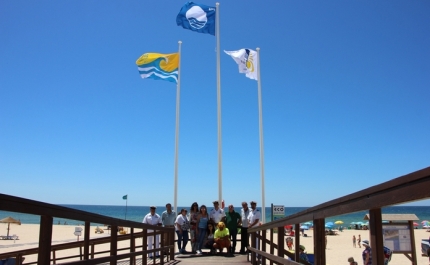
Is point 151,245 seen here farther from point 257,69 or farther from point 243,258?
point 257,69

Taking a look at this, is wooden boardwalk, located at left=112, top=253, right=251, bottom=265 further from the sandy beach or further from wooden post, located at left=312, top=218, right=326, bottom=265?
wooden post, located at left=312, top=218, right=326, bottom=265

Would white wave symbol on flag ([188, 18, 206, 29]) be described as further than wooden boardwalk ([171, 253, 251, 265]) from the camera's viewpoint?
Yes

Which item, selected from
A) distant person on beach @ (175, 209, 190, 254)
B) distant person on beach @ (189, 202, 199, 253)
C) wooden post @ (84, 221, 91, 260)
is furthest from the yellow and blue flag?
wooden post @ (84, 221, 91, 260)

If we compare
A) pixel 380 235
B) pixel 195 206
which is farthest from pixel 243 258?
pixel 380 235

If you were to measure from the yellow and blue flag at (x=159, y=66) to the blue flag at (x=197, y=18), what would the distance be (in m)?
1.21

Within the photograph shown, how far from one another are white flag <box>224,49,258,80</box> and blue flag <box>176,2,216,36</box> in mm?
1353

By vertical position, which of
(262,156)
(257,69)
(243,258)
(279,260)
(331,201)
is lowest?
(243,258)

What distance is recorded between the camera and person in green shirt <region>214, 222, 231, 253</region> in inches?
420

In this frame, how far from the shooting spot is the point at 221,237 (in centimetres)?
1070

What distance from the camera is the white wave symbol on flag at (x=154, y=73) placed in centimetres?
1460

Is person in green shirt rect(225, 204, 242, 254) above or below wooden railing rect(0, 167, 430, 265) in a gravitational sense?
below

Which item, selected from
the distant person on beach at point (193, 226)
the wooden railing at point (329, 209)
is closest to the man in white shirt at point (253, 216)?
the distant person on beach at point (193, 226)

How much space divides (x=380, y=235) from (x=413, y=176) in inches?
22.1

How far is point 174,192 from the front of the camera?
1342 cm
